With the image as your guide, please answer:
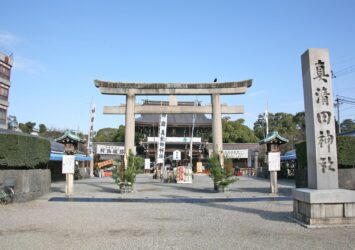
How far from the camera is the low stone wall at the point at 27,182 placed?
13.0 m

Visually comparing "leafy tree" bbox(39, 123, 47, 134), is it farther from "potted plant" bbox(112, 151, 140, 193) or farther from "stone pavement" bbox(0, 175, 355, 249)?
"stone pavement" bbox(0, 175, 355, 249)

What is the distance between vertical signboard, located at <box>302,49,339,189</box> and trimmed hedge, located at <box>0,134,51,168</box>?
34.8ft

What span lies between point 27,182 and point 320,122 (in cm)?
1111

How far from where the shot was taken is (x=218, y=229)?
773 cm

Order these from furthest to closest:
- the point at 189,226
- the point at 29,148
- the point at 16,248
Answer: the point at 29,148 → the point at 189,226 → the point at 16,248

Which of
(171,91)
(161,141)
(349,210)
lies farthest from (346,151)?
(161,141)

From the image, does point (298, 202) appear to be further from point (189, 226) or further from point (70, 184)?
point (70, 184)

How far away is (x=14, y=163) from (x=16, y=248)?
26.6ft

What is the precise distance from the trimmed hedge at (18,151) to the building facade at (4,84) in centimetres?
3279

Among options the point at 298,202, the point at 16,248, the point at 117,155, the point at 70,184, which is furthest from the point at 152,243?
the point at 117,155

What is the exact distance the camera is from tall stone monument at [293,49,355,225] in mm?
7844

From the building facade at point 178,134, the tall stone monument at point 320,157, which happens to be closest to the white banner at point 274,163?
the tall stone monument at point 320,157

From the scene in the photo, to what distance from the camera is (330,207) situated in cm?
788

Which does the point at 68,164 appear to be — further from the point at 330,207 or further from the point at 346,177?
the point at 346,177
